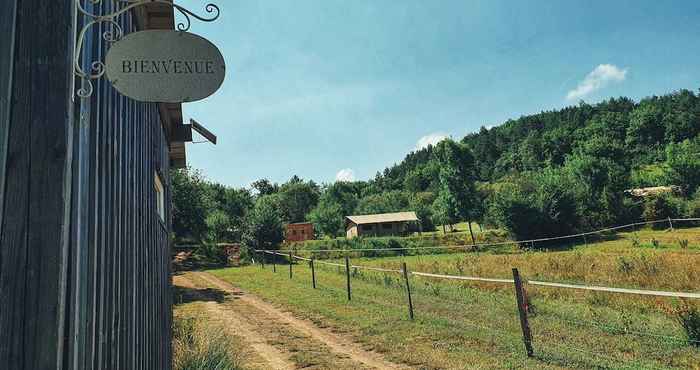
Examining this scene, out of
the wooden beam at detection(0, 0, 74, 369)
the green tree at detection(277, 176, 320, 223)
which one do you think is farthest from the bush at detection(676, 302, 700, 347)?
the green tree at detection(277, 176, 320, 223)

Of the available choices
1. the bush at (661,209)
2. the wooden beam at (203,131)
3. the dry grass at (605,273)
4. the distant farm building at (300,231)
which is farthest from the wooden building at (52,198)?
the distant farm building at (300,231)

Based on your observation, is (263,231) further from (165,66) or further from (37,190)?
(37,190)

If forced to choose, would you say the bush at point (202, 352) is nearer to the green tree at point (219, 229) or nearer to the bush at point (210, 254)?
the bush at point (210, 254)

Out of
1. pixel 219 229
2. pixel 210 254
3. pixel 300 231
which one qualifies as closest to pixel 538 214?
pixel 210 254

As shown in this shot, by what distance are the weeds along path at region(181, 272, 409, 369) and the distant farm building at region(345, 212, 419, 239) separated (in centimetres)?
4509

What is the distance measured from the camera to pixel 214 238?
38.4 m

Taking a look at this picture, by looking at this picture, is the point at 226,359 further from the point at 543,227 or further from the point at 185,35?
the point at 543,227

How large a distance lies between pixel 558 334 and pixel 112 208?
7843mm

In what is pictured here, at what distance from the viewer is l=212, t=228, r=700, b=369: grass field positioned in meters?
6.31

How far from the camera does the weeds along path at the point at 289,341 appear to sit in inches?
265

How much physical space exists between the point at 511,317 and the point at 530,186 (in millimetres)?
39932

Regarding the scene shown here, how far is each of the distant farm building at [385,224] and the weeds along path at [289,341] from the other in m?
45.1

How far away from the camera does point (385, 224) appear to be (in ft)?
192

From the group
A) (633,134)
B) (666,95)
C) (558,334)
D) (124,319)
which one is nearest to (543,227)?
(558,334)
